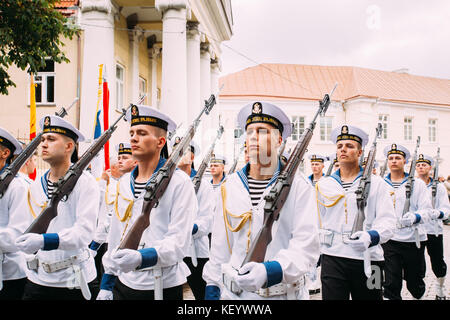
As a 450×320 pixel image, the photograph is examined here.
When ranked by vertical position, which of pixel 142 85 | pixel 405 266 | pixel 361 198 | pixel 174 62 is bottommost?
pixel 405 266

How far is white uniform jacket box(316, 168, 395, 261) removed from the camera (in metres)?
4.30

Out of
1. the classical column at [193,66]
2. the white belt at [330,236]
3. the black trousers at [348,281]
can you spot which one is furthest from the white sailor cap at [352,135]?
the classical column at [193,66]

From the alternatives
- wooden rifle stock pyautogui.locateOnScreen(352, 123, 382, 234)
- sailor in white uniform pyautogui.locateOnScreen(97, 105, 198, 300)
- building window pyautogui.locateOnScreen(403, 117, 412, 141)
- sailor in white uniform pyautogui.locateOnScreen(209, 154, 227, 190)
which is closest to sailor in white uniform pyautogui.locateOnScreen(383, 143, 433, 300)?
wooden rifle stock pyautogui.locateOnScreen(352, 123, 382, 234)

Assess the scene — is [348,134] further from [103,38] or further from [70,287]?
[103,38]

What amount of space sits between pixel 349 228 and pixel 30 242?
298cm

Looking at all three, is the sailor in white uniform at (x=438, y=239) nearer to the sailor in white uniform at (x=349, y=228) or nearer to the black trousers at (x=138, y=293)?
the sailor in white uniform at (x=349, y=228)

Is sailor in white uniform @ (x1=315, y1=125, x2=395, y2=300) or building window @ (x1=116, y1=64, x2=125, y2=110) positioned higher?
building window @ (x1=116, y1=64, x2=125, y2=110)

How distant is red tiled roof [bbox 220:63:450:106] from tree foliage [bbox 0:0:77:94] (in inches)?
873

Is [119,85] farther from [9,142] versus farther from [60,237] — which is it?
[60,237]

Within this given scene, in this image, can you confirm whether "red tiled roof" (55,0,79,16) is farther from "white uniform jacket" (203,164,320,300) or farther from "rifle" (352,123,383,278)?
"white uniform jacket" (203,164,320,300)

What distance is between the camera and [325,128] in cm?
2833

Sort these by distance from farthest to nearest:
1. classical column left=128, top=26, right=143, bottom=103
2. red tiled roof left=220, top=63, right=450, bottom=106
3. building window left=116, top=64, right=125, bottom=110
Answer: red tiled roof left=220, top=63, right=450, bottom=106, classical column left=128, top=26, right=143, bottom=103, building window left=116, top=64, right=125, bottom=110

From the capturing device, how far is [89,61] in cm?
1279

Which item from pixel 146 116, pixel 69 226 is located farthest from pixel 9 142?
pixel 146 116
